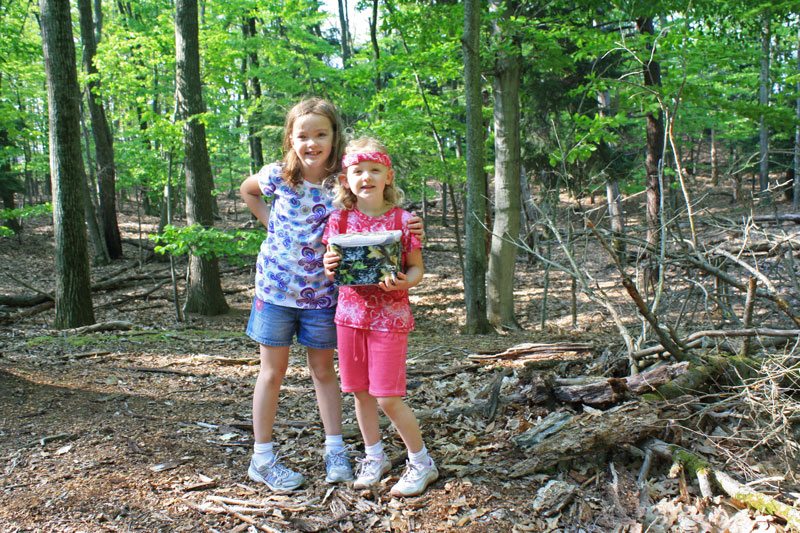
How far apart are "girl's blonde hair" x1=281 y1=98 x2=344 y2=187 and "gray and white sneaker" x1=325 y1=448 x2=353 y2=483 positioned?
1.45 meters

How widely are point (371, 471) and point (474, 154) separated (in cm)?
534

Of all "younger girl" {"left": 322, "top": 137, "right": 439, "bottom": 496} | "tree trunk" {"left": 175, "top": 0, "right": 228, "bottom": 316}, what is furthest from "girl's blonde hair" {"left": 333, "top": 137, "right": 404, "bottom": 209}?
"tree trunk" {"left": 175, "top": 0, "right": 228, "bottom": 316}

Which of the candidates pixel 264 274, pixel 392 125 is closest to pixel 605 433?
pixel 264 274

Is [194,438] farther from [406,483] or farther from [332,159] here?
[332,159]

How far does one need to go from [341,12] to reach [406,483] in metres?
20.9

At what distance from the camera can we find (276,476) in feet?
8.89

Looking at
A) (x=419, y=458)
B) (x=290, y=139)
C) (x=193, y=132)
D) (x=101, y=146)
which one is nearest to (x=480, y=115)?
(x=193, y=132)

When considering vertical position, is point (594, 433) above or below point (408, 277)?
below

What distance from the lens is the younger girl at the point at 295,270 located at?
8.93 feet

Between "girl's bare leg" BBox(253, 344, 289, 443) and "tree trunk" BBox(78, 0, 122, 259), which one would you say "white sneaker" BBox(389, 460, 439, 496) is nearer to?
"girl's bare leg" BBox(253, 344, 289, 443)

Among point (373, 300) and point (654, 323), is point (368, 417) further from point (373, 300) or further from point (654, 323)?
point (654, 323)

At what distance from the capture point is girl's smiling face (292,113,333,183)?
8.91 feet

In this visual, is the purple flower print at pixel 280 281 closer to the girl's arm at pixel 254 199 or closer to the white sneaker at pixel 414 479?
the girl's arm at pixel 254 199

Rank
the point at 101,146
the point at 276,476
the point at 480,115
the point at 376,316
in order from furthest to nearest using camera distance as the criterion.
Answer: the point at 101,146
the point at 480,115
the point at 276,476
the point at 376,316
